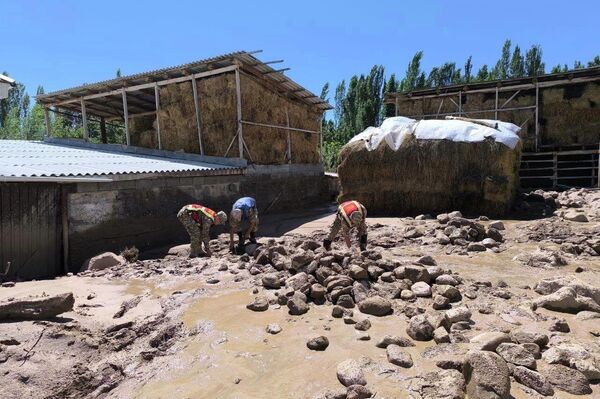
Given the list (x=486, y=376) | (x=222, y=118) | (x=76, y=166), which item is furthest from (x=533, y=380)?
(x=222, y=118)

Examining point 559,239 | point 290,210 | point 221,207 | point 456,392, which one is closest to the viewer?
point 456,392

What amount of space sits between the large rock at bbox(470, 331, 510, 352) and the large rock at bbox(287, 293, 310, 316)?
1.81 m

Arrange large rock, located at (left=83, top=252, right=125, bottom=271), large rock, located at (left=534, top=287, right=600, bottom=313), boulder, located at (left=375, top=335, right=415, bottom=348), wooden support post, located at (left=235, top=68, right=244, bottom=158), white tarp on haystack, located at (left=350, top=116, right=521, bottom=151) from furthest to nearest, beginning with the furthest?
wooden support post, located at (left=235, top=68, right=244, bottom=158) → white tarp on haystack, located at (left=350, top=116, right=521, bottom=151) → large rock, located at (left=83, top=252, right=125, bottom=271) → large rock, located at (left=534, top=287, right=600, bottom=313) → boulder, located at (left=375, top=335, right=415, bottom=348)

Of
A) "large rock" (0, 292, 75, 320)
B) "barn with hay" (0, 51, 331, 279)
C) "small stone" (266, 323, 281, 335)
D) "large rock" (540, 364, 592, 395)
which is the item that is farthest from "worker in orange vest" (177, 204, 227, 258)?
"large rock" (540, 364, 592, 395)

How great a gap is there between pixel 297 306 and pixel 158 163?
8.15 metres

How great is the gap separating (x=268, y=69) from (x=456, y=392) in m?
12.3

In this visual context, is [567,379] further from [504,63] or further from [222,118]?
[504,63]

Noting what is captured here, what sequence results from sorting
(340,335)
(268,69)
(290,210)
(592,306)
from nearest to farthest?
1. (340,335)
2. (592,306)
3. (268,69)
4. (290,210)

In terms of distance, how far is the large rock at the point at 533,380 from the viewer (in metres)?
2.81

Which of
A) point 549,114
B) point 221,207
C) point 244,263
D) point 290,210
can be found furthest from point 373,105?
point 244,263

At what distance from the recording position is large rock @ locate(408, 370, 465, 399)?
109 inches

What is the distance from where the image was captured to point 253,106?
1371 cm

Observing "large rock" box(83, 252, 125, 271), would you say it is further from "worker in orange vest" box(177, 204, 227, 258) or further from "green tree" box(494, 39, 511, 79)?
"green tree" box(494, 39, 511, 79)

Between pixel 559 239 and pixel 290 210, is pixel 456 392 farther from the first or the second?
pixel 290 210
